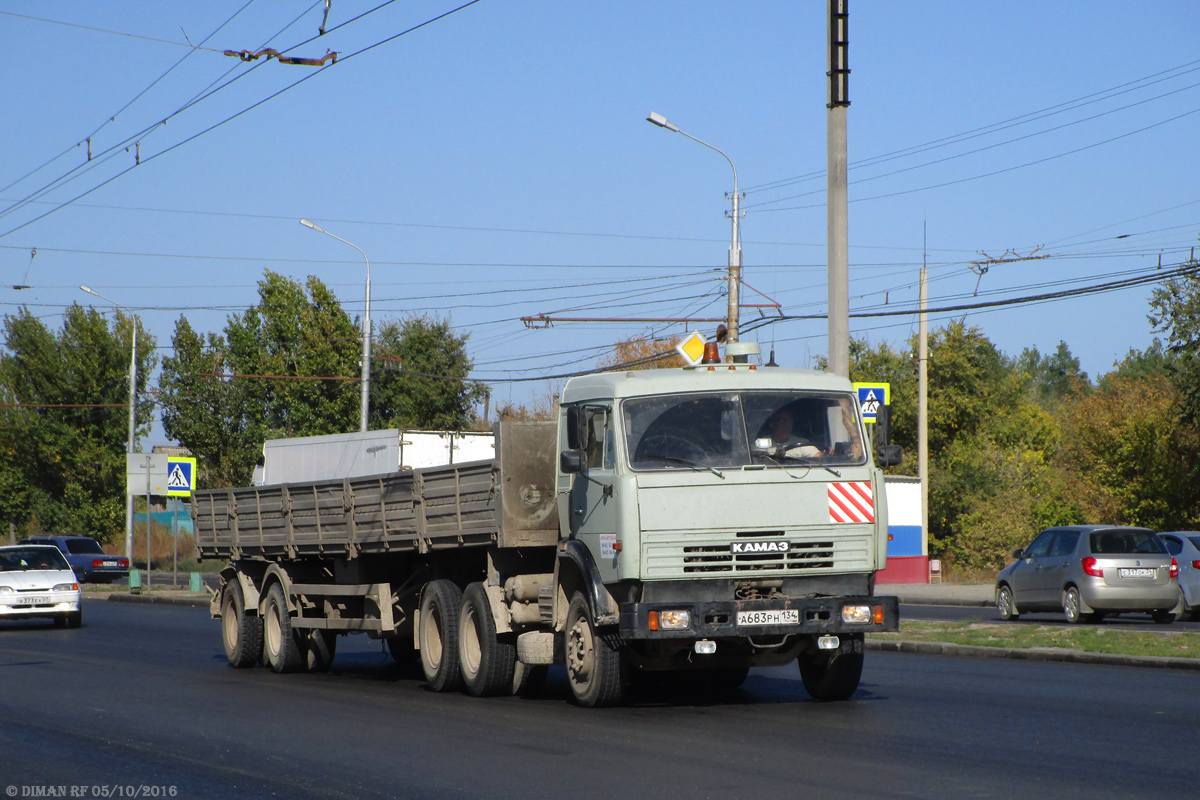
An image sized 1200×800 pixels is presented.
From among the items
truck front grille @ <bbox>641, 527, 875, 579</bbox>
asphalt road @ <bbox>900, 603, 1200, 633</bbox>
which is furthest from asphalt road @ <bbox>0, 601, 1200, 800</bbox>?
asphalt road @ <bbox>900, 603, 1200, 633</bbox>

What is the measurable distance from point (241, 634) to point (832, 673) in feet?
27.7

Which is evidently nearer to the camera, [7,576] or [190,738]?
[190,738]

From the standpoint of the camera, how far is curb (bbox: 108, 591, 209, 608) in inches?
1289

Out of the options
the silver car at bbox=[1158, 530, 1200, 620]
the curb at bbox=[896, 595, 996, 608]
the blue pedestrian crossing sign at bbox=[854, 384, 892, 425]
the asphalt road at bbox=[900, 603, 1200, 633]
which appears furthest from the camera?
the curb at bbox=[896, 595, 996, 608]

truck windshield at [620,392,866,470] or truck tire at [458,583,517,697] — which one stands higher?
truck windshield at [620,392,866,470]

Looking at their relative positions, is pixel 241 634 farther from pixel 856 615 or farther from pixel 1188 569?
pixel 1188 569

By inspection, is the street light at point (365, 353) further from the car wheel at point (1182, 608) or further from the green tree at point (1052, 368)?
the green tree at point (1052, 368)

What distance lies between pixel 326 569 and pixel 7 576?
11.5 m

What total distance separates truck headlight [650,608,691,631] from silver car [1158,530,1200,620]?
14016 millimetres

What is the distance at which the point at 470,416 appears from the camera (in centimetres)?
6150

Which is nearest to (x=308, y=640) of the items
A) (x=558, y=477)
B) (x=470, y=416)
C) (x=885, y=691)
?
(x=558, y=477)

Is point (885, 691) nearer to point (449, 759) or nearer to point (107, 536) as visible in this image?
point (449, 759)

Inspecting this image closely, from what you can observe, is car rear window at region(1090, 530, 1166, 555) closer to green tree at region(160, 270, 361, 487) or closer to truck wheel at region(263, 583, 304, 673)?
truck wheel at region(263, 583, 304, 673)

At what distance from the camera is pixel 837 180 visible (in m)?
16.8
